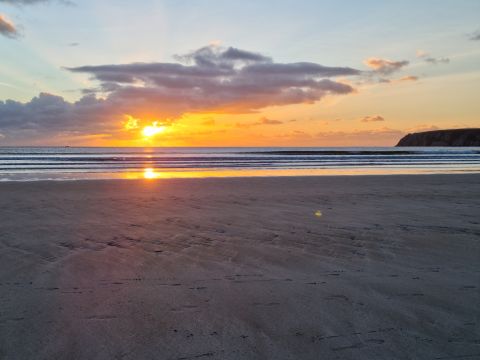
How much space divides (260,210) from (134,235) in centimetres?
341

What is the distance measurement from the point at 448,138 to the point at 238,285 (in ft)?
552

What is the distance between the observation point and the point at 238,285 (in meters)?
4.20

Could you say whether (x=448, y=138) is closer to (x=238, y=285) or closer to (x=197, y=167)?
(x=197, y=167)

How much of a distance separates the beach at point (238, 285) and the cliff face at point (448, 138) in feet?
515

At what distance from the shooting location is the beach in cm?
303

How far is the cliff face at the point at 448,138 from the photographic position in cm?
14325

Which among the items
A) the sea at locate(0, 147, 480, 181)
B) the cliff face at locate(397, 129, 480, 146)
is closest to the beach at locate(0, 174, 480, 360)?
the sea at locate(0, 147, 480, 181)

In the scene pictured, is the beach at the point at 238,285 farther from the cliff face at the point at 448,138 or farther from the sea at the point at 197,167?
the cliff face at the point at 448,138

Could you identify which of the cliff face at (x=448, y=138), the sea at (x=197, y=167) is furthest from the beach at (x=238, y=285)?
the cliff face at (x=448, y=138)

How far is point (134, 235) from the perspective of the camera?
6430 millimetres

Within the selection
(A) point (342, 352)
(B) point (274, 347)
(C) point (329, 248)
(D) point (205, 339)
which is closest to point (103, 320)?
(D) point (205, 339)

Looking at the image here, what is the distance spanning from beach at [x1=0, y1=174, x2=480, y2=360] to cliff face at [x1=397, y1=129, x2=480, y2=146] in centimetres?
15693

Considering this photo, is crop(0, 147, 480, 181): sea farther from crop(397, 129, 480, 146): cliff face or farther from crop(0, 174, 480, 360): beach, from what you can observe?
crop(397, 129, 480, 146): cliff face

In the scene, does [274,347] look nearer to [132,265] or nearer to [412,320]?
[412,320]
